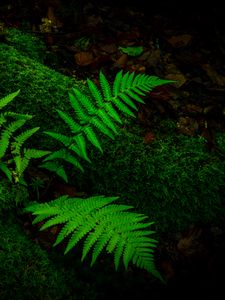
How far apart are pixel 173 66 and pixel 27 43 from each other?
5.56ft

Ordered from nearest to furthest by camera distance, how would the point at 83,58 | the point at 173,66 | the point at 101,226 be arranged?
1. the point at 101,226
2. the point at 83,58
3. the point at 173,66

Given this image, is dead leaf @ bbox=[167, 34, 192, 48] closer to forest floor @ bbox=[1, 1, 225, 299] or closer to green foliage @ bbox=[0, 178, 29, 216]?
forest floor @ bbox=[1, 1, 225, 299]

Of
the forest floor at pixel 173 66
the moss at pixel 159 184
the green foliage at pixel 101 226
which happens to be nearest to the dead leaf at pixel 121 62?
the forest floor at pixel 173 66

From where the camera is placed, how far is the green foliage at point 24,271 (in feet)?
7.13

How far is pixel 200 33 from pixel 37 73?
2185mm

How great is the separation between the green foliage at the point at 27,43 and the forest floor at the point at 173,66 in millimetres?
95

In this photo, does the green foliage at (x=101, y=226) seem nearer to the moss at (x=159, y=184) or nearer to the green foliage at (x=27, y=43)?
the moss at (x=159, y=184)

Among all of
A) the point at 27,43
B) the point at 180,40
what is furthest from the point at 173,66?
the point at 27,43

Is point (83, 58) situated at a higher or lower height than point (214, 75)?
higher

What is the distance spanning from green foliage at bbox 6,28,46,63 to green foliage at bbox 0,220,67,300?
1.95 meters

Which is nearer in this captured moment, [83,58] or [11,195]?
[11,195]

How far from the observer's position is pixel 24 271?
225 centimetres

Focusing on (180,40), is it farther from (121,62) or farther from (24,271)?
(24,271)

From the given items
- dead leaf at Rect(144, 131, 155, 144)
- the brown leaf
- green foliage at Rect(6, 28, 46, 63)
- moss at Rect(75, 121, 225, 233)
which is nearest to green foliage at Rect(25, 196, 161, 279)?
moss at Rect(75, 121, 225, 233)
